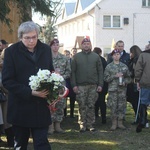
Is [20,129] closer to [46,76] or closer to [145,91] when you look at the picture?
[46,76]

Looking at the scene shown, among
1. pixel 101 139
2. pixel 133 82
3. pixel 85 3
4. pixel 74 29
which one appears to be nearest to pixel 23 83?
pixel 101 139

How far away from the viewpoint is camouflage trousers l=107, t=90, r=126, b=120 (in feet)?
25.7

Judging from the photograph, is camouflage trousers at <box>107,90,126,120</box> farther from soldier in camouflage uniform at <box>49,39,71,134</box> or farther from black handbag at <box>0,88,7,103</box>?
black handbag at <box>0,88,7,103</box>

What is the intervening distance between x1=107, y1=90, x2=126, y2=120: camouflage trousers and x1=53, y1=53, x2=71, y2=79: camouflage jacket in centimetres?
106

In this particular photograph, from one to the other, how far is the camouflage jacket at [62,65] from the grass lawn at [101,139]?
127 centimetres

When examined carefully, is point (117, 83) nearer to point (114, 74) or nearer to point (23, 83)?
point (114, 74)

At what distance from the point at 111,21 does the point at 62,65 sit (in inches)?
1037

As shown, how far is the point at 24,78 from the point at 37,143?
77 centimetres

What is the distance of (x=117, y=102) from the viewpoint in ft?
25.8

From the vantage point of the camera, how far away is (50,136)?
7.30m

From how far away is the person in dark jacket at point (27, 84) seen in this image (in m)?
4.13

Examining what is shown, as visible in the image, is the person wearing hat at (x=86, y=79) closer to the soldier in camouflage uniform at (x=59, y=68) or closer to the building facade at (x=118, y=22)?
the soldier in camouflage uniform at (x=59, y=68)

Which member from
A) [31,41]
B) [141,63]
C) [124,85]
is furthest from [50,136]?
[31,41]

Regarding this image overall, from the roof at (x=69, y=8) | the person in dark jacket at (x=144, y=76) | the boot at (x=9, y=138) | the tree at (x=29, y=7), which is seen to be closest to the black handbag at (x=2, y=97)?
the boot at (x=9, y=138)
